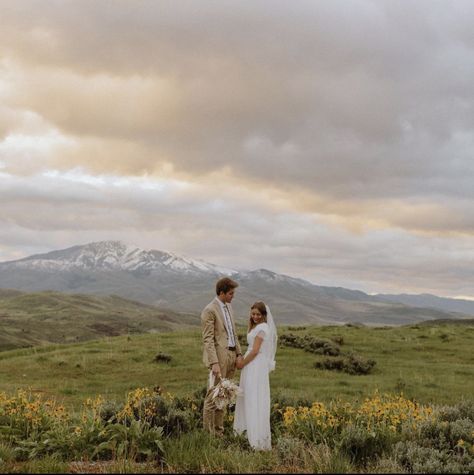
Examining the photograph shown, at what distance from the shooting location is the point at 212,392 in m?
10.7

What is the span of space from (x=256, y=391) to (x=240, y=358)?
745 mm

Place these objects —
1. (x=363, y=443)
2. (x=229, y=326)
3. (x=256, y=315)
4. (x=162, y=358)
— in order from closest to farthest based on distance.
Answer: (x=363, y=443), (x=256, y=315), (x=229, y=326), (x=162, y=358)

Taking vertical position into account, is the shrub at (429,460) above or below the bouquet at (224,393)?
below

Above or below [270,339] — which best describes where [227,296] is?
above

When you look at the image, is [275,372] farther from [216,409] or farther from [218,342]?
[218,342]

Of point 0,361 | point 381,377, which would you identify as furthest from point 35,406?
point 0,361

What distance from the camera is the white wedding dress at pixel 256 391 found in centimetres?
1079

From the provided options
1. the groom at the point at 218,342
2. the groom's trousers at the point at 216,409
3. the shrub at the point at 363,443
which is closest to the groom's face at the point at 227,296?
the groom at the point at 218,342

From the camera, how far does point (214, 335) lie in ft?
36.2

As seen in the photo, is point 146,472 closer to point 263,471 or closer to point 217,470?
point 217,470

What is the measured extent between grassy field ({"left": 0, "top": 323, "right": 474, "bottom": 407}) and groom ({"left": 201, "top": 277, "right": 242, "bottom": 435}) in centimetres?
425

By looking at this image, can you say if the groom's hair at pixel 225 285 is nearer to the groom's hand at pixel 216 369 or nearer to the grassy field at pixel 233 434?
the groom's hand at pixel 216 369

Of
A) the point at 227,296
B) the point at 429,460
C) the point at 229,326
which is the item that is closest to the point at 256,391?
the point at 229,326

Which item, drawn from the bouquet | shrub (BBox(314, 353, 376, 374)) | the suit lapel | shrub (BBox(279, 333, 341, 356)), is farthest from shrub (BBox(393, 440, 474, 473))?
shrub (BBox(279, 333, 341, 356))
